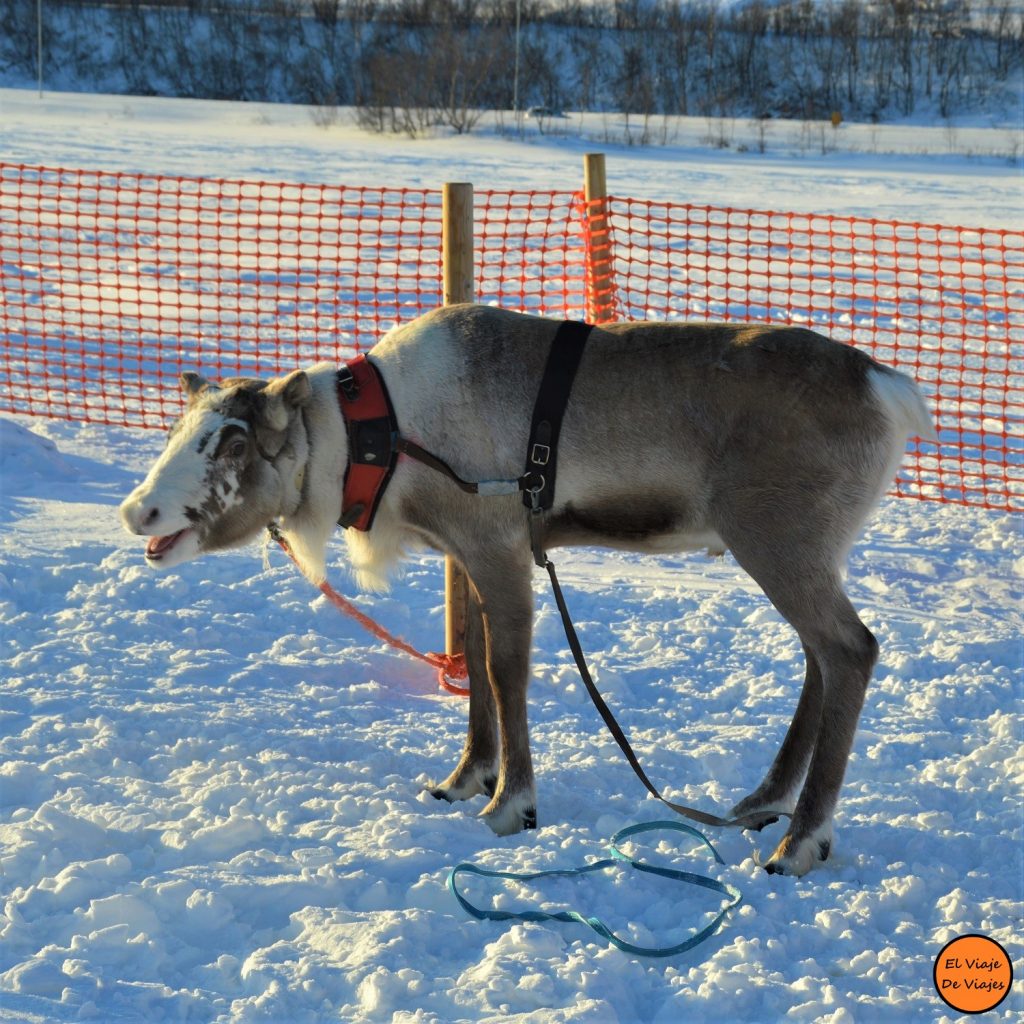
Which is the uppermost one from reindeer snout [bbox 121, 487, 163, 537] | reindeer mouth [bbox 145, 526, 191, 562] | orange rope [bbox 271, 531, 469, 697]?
reindeer snout [bbox 121, 487, 163, 537]

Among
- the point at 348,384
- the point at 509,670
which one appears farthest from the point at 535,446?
the point at 509,670

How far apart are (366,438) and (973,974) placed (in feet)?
7.68

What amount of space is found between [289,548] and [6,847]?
1316mm

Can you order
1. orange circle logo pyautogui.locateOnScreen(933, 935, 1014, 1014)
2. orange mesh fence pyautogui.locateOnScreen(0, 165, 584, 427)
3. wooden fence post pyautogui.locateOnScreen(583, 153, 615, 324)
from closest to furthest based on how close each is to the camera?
1. orange circle logo pyautogui.locateOnScreen(933, 935, 1014, 1014)
2. wooden fence post pyautogui.locateOnScreen(583, 153, 615, 324)
3. orange mesh fence pyautogui.locateOnScreen(0, 165, 584, 427)

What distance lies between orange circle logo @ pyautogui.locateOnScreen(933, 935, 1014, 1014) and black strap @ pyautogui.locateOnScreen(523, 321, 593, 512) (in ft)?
5.79

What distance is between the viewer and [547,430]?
4.16m

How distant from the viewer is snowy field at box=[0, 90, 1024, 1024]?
11.1ft

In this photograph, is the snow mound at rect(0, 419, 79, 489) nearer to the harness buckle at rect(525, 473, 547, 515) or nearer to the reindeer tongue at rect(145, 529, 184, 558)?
the reindeer tongue at rect(145, 529, 184, 558)

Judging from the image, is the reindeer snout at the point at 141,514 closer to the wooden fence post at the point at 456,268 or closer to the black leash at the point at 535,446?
the black leash at the point at 535,446

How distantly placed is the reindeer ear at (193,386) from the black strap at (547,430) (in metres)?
1.05

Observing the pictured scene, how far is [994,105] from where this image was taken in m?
38.5

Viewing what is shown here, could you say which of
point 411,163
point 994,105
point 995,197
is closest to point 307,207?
point 411,163

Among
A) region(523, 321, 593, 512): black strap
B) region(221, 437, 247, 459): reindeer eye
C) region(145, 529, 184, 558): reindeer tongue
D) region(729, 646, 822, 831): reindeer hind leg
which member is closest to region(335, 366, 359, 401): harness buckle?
region(221, 437, 247, 459): reindeer eye

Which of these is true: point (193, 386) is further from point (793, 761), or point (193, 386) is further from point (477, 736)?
point (793, 761)
